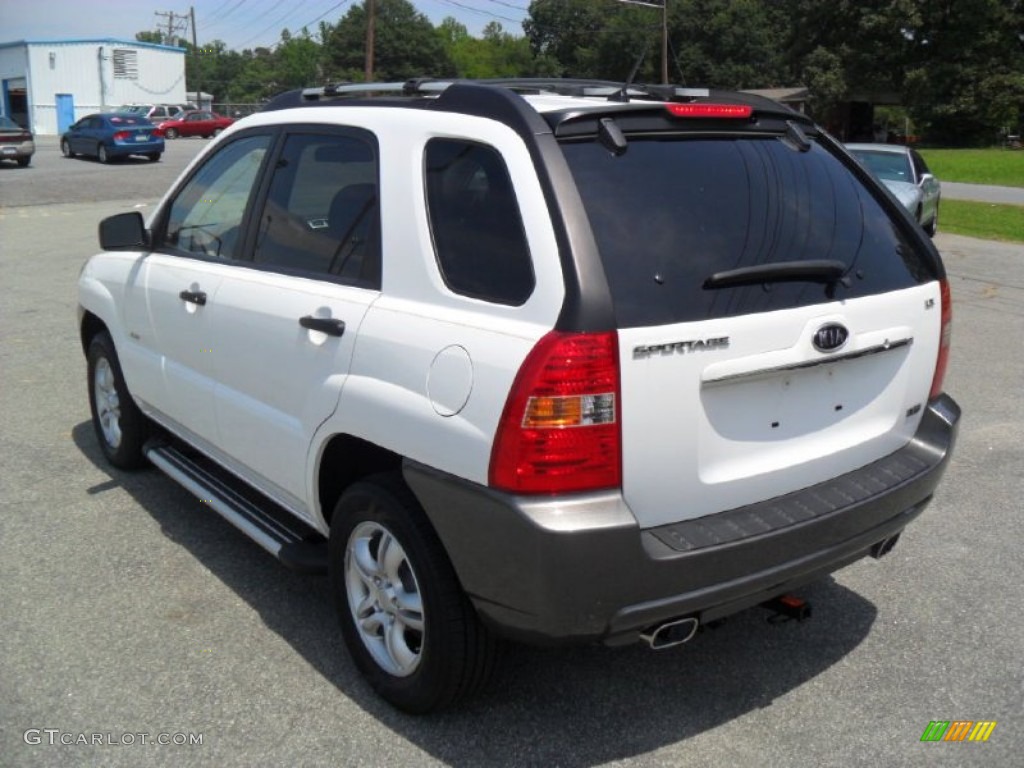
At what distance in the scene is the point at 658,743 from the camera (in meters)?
3.04

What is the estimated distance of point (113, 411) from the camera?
5.30m

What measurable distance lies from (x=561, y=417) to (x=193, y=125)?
5381cm

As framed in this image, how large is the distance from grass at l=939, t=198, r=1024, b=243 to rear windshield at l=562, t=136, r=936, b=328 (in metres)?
15.7

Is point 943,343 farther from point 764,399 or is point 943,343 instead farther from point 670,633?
point 670,633

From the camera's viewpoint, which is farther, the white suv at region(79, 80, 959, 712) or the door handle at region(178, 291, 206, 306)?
the door handle at region(178, 291, 206, 306)

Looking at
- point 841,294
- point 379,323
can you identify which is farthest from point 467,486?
point 841,294

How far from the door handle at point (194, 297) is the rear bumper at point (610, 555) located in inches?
63.6

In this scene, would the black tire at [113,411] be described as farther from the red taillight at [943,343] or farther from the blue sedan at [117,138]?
the blue sedan at [117,138]

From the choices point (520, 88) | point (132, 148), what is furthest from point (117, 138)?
point (520, 88)

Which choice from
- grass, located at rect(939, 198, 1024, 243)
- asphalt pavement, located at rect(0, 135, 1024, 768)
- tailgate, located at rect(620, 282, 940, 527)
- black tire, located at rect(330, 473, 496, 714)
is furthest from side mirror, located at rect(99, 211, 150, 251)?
grass, located at rect(939, 198, 1024, 243)

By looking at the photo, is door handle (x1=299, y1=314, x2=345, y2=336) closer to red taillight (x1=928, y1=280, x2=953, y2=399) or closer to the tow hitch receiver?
the tow hitch receiver

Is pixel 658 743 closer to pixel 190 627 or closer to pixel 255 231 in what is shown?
pixel 190 627

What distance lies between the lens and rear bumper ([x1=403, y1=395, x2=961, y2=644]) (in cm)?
256

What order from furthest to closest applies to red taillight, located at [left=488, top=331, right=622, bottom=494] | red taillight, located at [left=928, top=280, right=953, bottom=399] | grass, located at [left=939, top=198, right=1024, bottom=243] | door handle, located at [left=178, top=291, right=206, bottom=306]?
1. grass, located at [left=939, top=198, right=1024, bottom=243]
2. door handle, located at [left=178, top=291, right=206, bottom=306]
3. red taillight, located at [left=928, top=280, right=953, bottom=399]
4. red taillight, located at [left=488, top=331, right=622, bottom=494]
